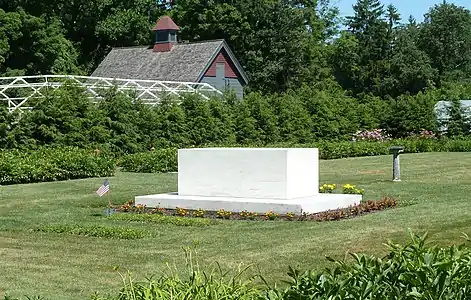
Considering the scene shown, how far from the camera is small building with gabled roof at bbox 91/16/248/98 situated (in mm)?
45406

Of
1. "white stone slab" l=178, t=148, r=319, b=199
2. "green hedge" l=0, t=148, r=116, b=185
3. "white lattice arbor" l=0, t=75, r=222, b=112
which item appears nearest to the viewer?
"white stone slab" l=178, t=148, r=319, b=199

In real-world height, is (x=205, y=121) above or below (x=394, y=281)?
above

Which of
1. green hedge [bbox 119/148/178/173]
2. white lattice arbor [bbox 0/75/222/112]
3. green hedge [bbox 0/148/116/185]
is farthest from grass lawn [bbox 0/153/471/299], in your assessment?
white lattice arbor [bbox 0/75/222/112]

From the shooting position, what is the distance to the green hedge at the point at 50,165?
1930 centimetres

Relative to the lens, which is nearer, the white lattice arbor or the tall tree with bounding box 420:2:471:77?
the white lattice arbor

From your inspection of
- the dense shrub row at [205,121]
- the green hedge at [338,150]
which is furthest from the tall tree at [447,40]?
the green hedge at [338,150]

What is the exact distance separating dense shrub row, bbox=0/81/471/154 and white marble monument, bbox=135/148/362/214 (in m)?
9.25

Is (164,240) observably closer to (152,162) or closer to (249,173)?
(249,173)

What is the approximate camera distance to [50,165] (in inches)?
790

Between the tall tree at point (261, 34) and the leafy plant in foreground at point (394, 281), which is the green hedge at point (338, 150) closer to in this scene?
the leafy plant in foreground at point (394, 281)

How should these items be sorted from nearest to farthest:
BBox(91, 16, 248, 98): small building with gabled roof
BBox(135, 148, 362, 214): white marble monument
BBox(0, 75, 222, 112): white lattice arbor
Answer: BBox(135, 148, 362, 214): white marble monument, BBox(0, 75, 222, 112): white lattice arbor, BBox(91, 16, 248, 98): small building with gabled roof

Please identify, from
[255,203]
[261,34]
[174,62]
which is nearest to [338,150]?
[255,203]

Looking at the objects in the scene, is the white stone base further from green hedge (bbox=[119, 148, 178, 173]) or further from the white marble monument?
green hedge (bbox=[119, 148, 178, 173])

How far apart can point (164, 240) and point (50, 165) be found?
31.9ft
